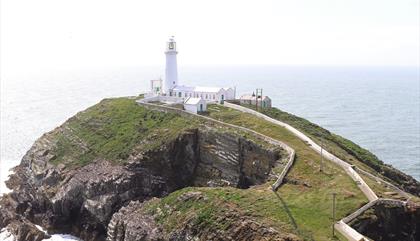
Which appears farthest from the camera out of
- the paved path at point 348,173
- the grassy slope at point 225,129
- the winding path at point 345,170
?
the grassy slope at point 225,129

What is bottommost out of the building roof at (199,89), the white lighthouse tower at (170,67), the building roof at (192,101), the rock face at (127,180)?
the rock face at (127,180)

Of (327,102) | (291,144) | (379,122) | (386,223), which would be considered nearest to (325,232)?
(386,223)

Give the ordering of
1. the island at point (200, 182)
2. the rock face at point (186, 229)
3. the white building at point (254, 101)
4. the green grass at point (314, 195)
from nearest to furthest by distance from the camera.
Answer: the rock face at point (186, 229) < the green grass at point (314, 195) < the island at point (200, 182) < the white building at point (254, 101)

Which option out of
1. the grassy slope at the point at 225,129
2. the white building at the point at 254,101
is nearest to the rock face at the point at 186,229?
the grassy slope at the point at 225,129

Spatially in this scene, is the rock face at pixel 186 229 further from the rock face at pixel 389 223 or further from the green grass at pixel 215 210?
the rock face at pixel 389 223

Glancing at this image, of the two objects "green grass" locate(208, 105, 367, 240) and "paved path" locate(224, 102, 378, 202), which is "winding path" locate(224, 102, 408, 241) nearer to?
"paved path" locate(224, 102, 378, 202)

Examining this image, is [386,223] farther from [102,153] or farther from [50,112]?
[50,112]

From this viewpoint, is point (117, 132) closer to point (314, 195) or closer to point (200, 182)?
point (200, 182)

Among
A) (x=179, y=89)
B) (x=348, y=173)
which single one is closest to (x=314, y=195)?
(x=348, y=173)

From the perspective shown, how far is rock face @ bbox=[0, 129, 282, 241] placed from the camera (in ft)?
185

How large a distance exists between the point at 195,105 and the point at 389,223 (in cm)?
3770

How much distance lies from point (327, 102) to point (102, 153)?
384ft

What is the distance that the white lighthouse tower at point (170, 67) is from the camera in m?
85.2

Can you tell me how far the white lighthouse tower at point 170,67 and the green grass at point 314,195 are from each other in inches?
1332
